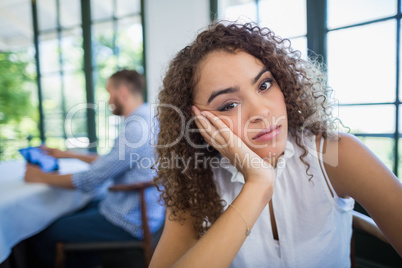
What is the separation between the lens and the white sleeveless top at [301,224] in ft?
3.21

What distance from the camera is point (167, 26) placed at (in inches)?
131

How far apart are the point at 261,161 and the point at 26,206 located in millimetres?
1547

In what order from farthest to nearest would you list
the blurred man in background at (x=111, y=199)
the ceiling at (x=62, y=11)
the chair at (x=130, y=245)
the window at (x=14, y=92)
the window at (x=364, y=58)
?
the window at (x=14, y=92), the ceiling at (x=62, y=11), the window at (x=364, y=58), the blurred man in background at (x=111, y=199), the chair at (x=130, y=245)

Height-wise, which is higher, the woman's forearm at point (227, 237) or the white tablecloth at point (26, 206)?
the woman's forearm at point (227, 237)

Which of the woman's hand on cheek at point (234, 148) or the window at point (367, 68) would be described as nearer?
the woman's hand on cheek at point (234, 148)

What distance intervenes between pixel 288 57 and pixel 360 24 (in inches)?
64.5

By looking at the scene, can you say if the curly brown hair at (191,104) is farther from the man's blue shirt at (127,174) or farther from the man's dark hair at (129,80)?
the man's dark hair at (129,80)

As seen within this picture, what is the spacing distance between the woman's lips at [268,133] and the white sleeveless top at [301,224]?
0.50 feet

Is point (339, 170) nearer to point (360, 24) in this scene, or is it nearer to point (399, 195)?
point (399, 195)

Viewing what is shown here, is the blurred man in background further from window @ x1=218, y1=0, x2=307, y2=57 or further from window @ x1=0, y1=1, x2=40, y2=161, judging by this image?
window @ x1=0, y1=1, x2=40, y2=161

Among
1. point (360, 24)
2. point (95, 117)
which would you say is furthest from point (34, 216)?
point (360, 24)

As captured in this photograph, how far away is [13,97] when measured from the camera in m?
6.38

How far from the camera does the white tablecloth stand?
1.48 metres

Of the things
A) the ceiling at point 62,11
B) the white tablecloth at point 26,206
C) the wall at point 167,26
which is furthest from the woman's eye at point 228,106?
the ceiling at point 62,11
